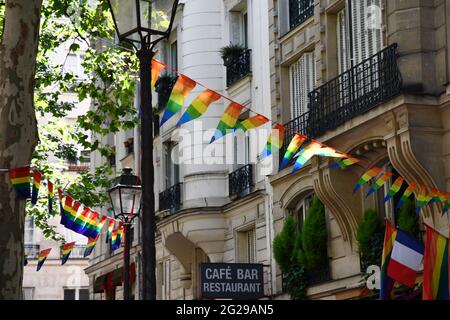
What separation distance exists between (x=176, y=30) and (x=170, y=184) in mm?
4303

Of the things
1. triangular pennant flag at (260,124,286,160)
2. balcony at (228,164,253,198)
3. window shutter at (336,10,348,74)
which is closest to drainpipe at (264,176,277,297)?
balcony at (228,164,253,198)

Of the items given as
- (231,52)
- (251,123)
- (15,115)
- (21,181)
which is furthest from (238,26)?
(21,181)

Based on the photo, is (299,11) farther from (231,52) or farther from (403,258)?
(403,258)

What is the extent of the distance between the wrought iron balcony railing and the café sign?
552 cm

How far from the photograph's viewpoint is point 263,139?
2839 cm

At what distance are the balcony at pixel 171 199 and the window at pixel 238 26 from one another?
4.13 meters

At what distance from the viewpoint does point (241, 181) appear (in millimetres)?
29328

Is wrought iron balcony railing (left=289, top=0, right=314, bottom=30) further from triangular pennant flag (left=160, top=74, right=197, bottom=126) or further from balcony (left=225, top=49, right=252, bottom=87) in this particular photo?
triangular pennant flag (left=160, top=74, right=197, bottom=126)

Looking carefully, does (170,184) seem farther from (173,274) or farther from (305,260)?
(305,260)

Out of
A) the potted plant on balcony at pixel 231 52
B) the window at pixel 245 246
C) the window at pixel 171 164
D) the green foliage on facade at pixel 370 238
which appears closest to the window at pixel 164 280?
the window at pixel 171 164

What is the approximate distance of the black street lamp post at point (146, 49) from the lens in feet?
43.6
